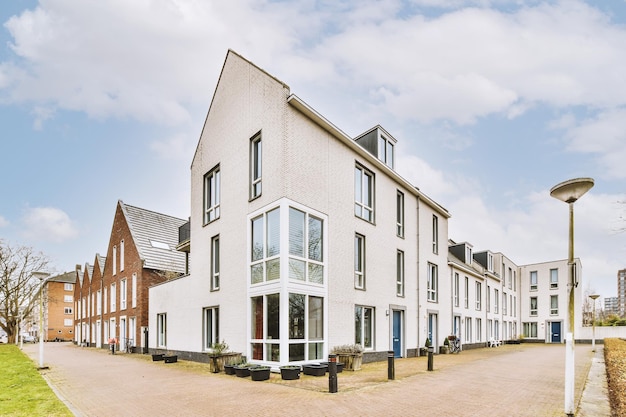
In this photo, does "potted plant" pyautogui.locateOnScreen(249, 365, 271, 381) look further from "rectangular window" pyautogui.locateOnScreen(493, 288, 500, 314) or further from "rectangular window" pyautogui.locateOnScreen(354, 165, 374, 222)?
"rectangular window" pyautogui.locateOnScreen(493, 288, 500, 314)

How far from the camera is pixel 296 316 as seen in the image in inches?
571

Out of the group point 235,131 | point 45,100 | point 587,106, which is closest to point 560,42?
point 587,106

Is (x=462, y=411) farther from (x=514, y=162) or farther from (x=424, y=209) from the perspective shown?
(x=424, y=209)

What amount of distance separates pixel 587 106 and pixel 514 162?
17.3 ft

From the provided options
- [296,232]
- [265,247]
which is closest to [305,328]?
[265,247]

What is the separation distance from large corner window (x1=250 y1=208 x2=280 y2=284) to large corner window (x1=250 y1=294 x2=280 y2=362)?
76 cm

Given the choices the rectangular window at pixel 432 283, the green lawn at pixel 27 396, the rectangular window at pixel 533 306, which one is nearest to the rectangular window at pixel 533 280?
the rectangular window at pixel 533 306

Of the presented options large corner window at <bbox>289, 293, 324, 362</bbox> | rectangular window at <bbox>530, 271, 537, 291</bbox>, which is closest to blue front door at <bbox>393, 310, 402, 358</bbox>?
large corner window at <bbox>289, 293, 324, 362</bbox>

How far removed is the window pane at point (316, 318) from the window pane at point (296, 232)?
1797 millimetres

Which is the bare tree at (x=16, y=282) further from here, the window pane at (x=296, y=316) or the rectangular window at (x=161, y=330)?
the window pane at (x=296, y=316)

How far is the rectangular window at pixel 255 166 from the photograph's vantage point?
16453 mm

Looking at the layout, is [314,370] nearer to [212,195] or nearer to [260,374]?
[260,374]

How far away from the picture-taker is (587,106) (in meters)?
12.5

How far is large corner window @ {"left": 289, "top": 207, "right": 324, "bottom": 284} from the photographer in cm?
1473
